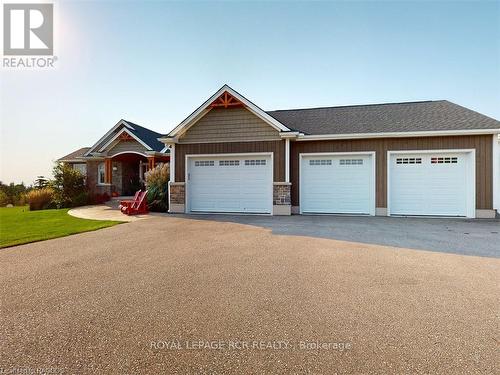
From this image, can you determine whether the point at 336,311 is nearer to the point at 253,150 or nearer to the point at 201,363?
the point at 201,363

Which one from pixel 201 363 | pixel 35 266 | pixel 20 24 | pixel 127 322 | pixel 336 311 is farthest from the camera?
pixel 20 24

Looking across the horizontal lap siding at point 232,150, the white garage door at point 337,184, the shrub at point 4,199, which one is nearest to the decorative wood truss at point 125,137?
the horizontal lap siding at point 232,150

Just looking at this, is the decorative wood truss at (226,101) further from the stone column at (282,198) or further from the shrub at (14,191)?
the shrub at (14,191)

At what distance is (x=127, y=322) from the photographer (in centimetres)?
263

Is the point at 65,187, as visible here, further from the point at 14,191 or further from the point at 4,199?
the point at 14,191

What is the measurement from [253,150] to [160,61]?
5439mm

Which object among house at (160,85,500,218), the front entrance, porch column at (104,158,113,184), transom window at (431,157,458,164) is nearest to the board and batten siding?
house at (160,85,500,218)

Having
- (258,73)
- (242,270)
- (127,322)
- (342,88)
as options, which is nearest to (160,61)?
(258,73)

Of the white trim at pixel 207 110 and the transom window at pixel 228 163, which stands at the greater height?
the white trim at pixel 207 110

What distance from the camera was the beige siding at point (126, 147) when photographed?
59.1ft

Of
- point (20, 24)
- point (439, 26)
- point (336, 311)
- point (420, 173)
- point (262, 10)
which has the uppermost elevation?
point (262, 10)

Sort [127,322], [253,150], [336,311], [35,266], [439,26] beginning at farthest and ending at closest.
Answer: [253,150]
[439,26]
[35,266]
[336,311]
[127,322]

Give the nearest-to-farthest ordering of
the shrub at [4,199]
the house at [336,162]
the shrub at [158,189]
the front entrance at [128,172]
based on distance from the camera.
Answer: the house at [336,162], the shrub at [158,189], the front entrance at [128,172], the shrub at [4,199]

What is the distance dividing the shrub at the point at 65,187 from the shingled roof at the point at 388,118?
13.5 metres
